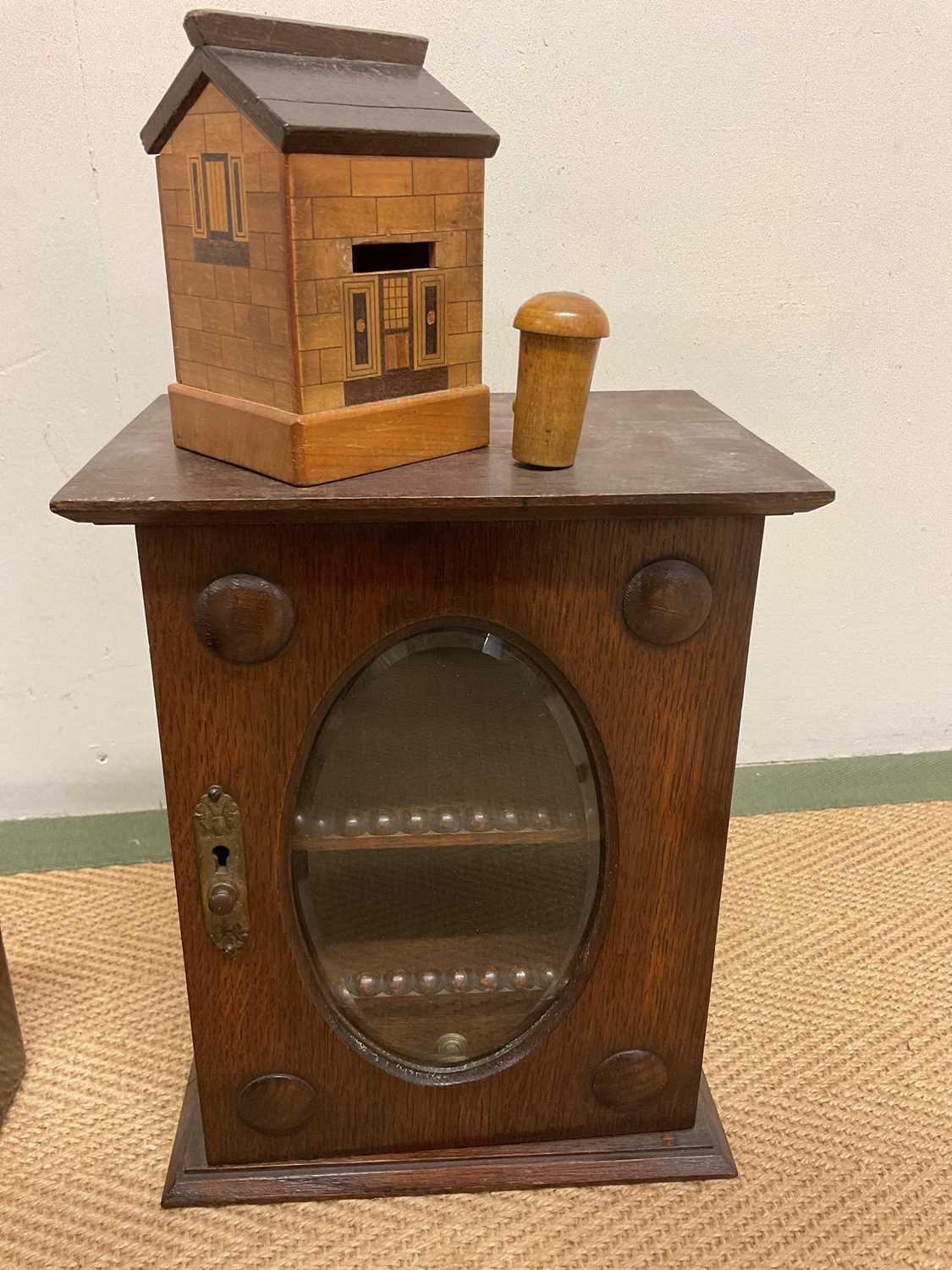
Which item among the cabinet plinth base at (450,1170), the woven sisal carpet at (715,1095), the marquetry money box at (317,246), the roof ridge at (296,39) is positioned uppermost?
the roof ridge at (296,39)

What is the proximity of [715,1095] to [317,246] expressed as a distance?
3.29 ft

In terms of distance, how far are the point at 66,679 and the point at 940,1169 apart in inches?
49.6

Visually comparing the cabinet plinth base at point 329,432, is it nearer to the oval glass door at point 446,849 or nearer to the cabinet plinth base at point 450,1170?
the oval glass door at point 446,849

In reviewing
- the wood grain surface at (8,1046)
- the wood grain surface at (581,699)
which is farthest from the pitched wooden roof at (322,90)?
the wood grain surface at (8,1046)

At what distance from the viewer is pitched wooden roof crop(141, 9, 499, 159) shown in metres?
0.76

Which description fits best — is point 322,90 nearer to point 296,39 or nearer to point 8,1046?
point 296,39

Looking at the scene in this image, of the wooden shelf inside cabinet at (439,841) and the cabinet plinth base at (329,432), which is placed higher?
the cabinet plinth base at (329,432)

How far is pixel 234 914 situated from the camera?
0.97 metres

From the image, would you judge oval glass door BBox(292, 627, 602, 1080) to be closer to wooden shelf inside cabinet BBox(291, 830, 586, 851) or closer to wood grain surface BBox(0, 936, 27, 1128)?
wooden shelf inside cabinet BBox(291, 830, 586, 851)

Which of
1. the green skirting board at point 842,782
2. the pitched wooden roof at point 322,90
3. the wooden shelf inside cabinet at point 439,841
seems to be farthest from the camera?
the green skirting board at point 842,782

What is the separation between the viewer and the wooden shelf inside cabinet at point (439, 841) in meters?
0.98

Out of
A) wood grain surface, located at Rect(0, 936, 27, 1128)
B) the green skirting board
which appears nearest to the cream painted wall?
the green skirting board

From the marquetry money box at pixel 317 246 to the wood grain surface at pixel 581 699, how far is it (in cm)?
9

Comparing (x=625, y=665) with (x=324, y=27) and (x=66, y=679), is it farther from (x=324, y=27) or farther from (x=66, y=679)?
(x=66, y=679)
